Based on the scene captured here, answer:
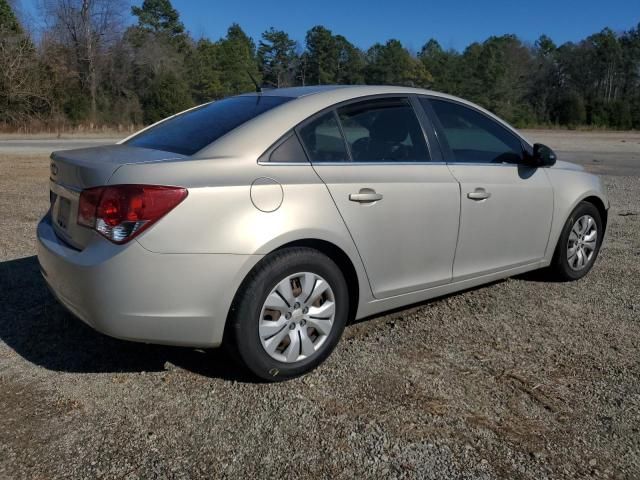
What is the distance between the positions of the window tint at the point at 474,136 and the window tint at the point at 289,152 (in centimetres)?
123

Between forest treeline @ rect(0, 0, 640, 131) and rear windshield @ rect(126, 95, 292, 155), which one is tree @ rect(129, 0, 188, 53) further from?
rear windshield @ rect(126, 95, 292, 155)

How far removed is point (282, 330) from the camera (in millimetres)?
3277

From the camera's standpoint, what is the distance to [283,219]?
3158 mm

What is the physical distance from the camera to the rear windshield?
344 cm

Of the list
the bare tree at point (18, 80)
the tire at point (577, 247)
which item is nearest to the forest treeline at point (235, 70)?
the bare tree at point (18, 80)

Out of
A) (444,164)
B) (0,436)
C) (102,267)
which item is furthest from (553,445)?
(0,436)

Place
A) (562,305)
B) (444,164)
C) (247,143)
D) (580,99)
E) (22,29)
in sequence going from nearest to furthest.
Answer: (247,143), (444,164), (562,305), (22,29), (580,99)

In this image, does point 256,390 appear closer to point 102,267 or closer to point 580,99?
point 102,267

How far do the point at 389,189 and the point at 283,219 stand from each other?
2.70ft

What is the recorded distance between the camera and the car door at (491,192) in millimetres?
4164

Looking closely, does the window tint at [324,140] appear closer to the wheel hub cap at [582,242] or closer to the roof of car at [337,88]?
the roof of car at [337,88]

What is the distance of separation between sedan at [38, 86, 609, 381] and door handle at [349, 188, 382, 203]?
0.06ft

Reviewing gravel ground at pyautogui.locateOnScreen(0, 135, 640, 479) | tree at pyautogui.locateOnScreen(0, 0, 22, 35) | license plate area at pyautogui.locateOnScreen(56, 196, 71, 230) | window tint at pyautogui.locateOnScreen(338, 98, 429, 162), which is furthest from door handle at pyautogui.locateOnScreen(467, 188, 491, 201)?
tree at pyautogui.locateOnScreen(0, 0, 22, 35)

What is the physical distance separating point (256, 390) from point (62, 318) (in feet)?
6.02
